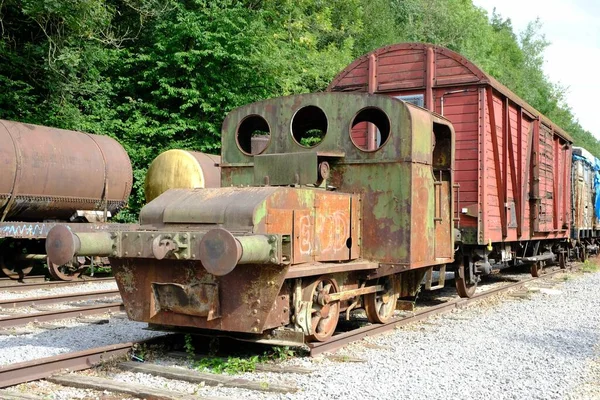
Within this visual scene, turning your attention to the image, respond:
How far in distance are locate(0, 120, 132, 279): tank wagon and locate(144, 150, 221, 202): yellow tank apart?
2.40 feet

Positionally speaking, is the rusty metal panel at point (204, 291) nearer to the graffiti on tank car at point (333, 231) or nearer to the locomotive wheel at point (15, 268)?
the graffiti on tank car at point (333, 231)

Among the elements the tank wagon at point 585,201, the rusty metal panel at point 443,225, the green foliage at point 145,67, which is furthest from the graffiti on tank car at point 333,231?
the tank wagon at point 585,201

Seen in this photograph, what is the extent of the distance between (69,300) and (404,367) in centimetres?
680

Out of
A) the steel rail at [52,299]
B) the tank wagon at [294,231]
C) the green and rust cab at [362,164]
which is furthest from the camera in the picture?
the steel rail at [52,299]

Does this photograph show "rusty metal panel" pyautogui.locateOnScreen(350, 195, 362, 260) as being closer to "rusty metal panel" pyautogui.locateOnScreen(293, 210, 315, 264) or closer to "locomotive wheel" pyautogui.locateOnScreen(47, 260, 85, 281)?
"rusty metal panel" pyautogui.locateOnScreen(293, 210, 315, 264)

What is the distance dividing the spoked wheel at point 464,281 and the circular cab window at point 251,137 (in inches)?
175

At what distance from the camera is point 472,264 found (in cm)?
1088

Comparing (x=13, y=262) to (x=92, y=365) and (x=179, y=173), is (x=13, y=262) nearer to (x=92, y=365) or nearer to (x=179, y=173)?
(x=179, y=173)

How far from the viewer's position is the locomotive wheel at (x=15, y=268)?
14031 millimetres

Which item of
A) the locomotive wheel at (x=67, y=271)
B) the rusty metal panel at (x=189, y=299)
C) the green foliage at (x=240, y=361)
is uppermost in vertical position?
the rusty metal panel at (x=189, y=299)

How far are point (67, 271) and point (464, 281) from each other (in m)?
→ 8.87


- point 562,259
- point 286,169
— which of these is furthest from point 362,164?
point 562,259

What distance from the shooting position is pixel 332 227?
6785mm

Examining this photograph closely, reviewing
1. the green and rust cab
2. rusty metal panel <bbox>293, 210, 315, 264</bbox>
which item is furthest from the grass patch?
rusty metal panel <bbox>293, 210, 315, 264</bbox>
